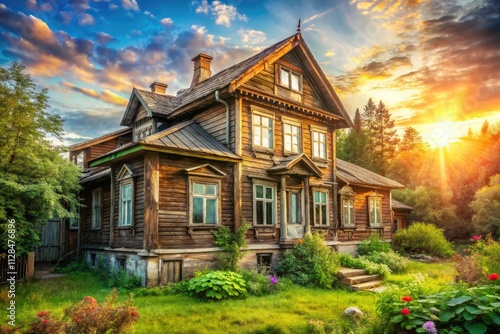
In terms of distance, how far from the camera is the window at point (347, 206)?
69.4 feet

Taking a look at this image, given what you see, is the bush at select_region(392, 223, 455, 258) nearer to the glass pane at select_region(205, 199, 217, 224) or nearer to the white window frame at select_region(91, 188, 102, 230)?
the glass pane at select_region(205, 199, 217, 224)

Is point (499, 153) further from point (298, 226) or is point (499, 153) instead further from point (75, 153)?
point (75, 153)

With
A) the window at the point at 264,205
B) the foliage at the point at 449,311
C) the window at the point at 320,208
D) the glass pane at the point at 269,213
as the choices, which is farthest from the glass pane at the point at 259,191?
the foliage at the point at 449,311

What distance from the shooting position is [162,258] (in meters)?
12.8

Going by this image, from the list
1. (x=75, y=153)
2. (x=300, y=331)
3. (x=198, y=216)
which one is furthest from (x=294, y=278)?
(x=75, y=153)

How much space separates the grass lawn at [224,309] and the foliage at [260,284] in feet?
1.42

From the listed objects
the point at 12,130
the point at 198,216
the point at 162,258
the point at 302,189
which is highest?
the point at 12,130

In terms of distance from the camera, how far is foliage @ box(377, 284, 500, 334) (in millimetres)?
6142

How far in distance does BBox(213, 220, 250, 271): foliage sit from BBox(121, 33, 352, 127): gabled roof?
17.3 feet

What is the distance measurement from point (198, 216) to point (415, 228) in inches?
703

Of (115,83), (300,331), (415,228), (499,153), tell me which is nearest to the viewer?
(300,331)

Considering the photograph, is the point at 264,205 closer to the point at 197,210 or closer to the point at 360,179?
the point at 197,210

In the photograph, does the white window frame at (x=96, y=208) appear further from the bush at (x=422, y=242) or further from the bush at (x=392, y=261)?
the bush at (x=422, y=242)

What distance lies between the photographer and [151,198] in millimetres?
12805
